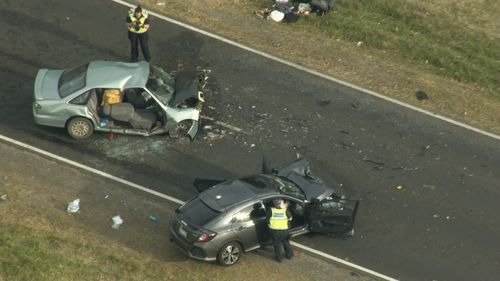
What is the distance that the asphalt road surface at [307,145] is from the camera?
703 inches

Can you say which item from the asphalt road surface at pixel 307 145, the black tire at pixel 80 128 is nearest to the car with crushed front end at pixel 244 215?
the asphalt road surface at pixel 307 145

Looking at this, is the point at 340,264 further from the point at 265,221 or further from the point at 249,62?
the point at 249,62

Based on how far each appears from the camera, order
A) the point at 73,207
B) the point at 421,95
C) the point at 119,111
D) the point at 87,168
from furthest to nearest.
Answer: the point at 421,95 < the point at 119,111 < the point at 87,168 < the point at 73,207

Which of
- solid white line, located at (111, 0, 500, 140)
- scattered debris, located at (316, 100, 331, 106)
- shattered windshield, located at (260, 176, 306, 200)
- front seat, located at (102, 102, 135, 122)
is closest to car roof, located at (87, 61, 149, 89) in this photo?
front seat, located at (102, 102, 135, 122)

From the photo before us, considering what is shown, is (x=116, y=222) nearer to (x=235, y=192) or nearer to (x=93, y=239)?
(x=93, y=239)

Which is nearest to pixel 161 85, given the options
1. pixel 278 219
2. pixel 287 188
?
pixel 287 188

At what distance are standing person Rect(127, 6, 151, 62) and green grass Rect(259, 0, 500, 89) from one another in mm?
6043

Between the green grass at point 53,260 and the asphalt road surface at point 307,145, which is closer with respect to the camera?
the green grass at point 53,260

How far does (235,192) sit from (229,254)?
53.9 inches

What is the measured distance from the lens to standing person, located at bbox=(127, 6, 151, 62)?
2161 centimetres

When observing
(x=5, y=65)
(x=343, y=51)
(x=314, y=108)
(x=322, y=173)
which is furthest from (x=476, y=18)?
(x=5, y=65)

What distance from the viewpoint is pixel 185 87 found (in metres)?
20.0

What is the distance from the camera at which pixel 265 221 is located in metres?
16.4

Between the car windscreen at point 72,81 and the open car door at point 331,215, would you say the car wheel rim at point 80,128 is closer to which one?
the car windscreen at point 72,81
